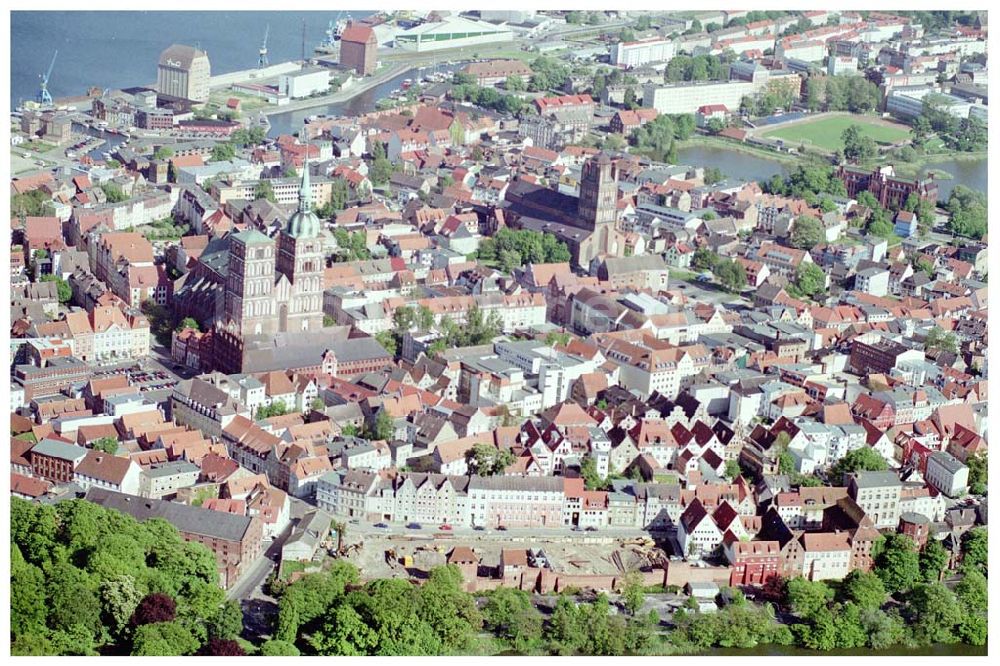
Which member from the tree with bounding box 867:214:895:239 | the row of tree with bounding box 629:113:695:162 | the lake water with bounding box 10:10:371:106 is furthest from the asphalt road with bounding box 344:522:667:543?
the lake water with bounding box 10:10:371:106

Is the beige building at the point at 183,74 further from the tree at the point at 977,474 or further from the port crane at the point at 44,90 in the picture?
the tree at the point at 977,474

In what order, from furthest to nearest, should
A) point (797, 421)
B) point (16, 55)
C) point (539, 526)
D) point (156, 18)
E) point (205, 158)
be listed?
point (156, 18), point (16, 55), point (205, 158), point (797, 421), point (539, 526)

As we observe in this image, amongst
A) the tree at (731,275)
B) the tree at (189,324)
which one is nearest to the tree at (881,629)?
the tree at (189,324)

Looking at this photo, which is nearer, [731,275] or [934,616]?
[934,616]

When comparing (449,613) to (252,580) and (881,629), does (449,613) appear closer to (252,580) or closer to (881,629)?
(252,580)

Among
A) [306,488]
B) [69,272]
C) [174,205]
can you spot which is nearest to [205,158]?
[174,205]

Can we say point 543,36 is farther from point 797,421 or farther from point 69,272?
point 797,421

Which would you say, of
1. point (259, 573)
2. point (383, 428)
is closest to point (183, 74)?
point (383, 428)
